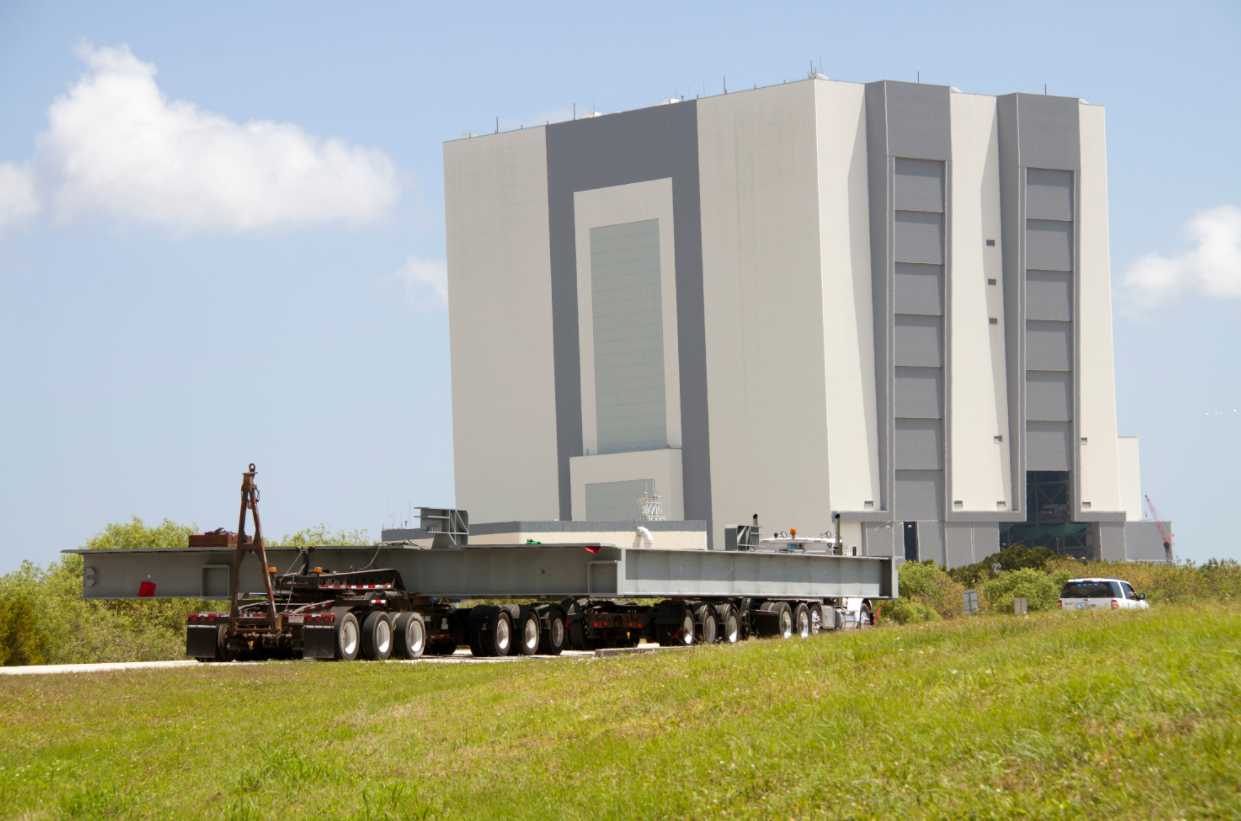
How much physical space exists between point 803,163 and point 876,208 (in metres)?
5.17

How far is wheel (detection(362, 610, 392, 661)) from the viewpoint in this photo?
32344 mm

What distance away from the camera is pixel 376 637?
32.5 meters

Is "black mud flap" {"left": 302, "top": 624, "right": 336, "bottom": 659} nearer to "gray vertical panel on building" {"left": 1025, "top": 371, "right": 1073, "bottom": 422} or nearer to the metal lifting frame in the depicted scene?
the metal lifting frame

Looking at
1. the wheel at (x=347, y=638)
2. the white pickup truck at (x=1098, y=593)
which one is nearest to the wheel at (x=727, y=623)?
the white pickup truck at (x=1098, y=593)

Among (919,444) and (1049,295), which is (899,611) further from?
(1049,295)

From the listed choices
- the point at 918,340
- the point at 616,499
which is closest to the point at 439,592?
the point at 616,499

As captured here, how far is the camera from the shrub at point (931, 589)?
6481 cm

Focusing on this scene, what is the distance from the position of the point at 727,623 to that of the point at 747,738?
27394 mm

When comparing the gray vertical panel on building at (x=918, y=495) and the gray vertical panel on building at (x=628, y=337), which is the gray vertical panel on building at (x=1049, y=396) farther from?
the gray vertical panel on building at (x=628, y=337)

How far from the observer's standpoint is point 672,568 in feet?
120

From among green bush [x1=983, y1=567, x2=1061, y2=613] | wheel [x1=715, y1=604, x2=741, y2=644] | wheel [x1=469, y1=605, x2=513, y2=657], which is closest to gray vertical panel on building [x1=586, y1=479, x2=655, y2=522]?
green bush [x1=983, y1=567, x2=1061, y2=613]

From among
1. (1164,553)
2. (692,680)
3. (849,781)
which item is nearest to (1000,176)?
(1164,553)

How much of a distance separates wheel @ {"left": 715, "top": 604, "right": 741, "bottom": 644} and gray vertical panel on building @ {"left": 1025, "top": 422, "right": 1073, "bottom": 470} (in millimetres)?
57821

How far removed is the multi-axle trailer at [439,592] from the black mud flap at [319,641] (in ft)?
0.09
